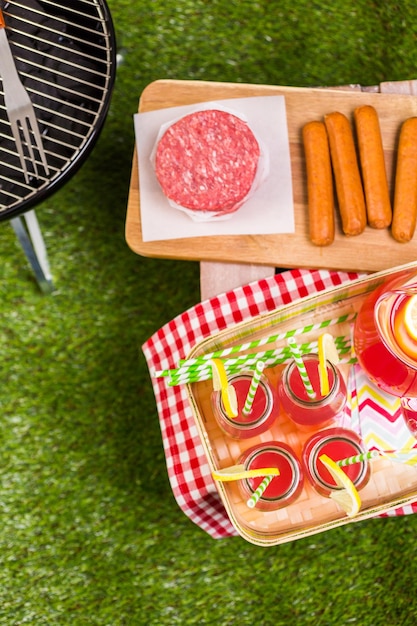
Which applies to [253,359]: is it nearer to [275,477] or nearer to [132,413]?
[275,477]

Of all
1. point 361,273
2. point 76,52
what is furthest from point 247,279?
point 76,52

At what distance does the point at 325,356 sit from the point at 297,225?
533 millimetres

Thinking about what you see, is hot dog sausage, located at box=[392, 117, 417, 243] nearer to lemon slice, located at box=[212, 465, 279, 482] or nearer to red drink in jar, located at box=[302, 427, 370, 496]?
red drink in jar, located at box=[302, 427, 370, 496]

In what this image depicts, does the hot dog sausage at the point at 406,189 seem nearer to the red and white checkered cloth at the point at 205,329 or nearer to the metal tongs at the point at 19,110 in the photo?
the red and white checkered cloth at the point at 205,329

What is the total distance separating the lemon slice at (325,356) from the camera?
1309 millimetres

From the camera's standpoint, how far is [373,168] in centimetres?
172

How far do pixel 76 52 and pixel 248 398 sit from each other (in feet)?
3.21

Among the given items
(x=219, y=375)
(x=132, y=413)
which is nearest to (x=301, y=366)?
(x=219, y=375)

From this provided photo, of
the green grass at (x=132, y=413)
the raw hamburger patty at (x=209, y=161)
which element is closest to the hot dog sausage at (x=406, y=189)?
the raw hamburger patty at (x=209, y=161)

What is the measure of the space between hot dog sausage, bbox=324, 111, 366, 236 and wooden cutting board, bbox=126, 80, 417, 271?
0.05 meters

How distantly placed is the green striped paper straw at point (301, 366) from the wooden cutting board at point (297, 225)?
1.58ft

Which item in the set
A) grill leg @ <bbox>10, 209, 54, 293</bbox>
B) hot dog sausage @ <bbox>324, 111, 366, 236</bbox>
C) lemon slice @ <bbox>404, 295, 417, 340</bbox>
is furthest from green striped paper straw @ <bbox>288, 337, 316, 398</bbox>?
grill leg @ <bbox>10, 209, 54, 293</bbox>

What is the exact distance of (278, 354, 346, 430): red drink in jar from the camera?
142 centimetres

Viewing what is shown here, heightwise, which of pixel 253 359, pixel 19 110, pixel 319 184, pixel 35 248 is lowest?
pixel 253 359
